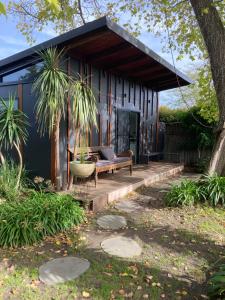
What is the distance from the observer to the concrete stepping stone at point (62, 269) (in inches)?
115

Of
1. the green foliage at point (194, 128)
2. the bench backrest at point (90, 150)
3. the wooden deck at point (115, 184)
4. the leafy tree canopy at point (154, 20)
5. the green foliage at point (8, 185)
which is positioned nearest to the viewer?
the green foliage at point (8, 185)

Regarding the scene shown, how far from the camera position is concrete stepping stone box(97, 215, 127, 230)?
434cm

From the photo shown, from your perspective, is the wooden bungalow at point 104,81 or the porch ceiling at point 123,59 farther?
the porch ceiling at point 123,59

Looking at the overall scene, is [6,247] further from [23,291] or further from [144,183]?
[144,183]

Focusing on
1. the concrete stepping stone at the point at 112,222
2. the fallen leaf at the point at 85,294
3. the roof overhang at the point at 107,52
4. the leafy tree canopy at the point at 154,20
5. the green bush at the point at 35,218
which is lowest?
the fallen leaf at the point at 85,294

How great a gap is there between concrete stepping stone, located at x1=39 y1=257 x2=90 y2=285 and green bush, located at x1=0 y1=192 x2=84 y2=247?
63 cm

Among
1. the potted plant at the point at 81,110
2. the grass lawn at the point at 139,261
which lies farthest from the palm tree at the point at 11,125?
the grass lawn at the point at 139,261

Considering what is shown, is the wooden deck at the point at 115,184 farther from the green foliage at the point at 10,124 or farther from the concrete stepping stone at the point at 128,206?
the green foliage at the point at 10,124

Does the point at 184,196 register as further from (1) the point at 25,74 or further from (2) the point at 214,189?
(1) the point at 25,74

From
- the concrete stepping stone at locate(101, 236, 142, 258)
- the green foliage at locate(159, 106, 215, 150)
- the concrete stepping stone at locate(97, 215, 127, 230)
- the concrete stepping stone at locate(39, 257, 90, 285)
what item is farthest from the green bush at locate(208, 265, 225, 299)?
the green foliage at locate(159, 106, 215, 150)

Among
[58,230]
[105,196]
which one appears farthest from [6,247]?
[105,196]

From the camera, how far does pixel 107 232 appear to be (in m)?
4.13

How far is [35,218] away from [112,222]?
1280 mm

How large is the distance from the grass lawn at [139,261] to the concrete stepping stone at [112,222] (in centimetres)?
11
